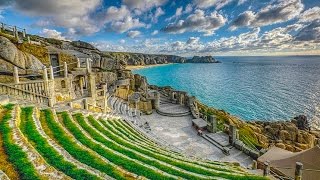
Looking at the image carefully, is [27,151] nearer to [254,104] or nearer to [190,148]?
[190,148]

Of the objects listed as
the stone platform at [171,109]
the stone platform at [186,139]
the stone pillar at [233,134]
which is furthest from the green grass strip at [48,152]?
the stone platform at [171,109]

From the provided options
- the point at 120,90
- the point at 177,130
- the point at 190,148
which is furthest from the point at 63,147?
the point at 120,90

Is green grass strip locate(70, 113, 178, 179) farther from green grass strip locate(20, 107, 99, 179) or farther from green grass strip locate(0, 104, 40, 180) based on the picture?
green grass strip locate(0, 104, 40, 180)

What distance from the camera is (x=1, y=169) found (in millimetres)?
6840

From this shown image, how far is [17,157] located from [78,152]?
2.29 m

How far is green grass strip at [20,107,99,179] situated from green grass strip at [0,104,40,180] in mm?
711

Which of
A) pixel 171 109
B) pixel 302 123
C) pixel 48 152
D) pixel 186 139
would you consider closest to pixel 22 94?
pixel 48 152

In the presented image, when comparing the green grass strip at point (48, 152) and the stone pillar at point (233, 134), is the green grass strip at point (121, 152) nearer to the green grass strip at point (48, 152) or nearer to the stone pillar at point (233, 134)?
the green grass strip at point (48, 152)

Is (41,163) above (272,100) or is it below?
above

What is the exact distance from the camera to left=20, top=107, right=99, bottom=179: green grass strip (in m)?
7.31

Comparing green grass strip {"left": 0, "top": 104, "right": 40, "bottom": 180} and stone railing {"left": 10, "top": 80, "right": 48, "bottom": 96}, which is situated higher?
stone railing {"left": 10, "top": 80, "right": 48, "bottom": 96}

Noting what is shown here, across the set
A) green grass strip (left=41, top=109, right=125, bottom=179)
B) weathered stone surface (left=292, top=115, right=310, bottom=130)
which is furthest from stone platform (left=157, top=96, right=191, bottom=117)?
weathered stone surface (left=292, top=115, right=310, bottom=130)

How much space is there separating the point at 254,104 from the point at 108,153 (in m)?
57.3

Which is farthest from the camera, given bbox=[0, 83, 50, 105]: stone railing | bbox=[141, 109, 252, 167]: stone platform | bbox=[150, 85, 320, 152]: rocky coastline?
bbox=[150, 85, 320, 152]: rocky coastline
